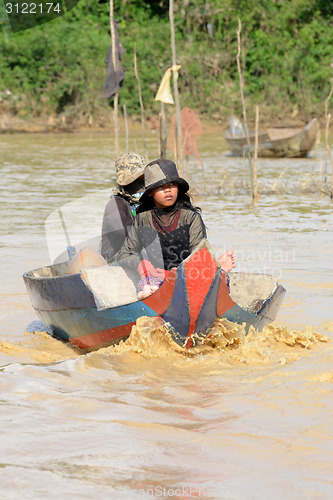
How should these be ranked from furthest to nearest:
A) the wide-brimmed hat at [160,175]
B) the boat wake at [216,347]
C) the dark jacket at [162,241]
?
the dark jacket at [162,241]
the wide-brimmed hat at [160,175]
the boat wake at [216,347]

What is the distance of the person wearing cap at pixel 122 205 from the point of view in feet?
17.6

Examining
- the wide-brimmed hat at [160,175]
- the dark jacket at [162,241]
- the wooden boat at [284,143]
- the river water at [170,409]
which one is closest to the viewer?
the river water at [170,409]

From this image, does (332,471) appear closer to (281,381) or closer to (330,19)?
(281,381)

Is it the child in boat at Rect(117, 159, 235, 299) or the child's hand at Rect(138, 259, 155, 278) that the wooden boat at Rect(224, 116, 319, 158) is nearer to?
the child in boat at Rect(117, 159, 235, 299)

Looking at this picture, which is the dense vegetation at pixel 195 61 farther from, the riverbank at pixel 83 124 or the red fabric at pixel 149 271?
the red fabric at pixel 149 271

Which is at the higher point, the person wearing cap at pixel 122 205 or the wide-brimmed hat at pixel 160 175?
the wide-brimmed hat at pixel 160 175

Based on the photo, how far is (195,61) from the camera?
30.9 meters

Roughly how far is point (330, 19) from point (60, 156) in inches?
662

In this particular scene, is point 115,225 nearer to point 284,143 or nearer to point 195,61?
point 284,143

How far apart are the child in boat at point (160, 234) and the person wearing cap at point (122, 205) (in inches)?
18.1

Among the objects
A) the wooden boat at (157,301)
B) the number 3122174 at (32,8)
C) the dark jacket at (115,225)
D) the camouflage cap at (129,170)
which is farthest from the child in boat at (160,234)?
the number 3122174 at (32,8)

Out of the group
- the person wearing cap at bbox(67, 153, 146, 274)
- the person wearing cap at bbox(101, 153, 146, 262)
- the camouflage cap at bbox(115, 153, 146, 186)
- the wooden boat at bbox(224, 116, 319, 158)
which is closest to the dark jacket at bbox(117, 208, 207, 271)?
the person wearing cap at bbox(67, 153, 146, 274)

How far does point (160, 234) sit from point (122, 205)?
0.69 m

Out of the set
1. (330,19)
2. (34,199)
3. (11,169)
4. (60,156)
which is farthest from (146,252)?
(330,19)
